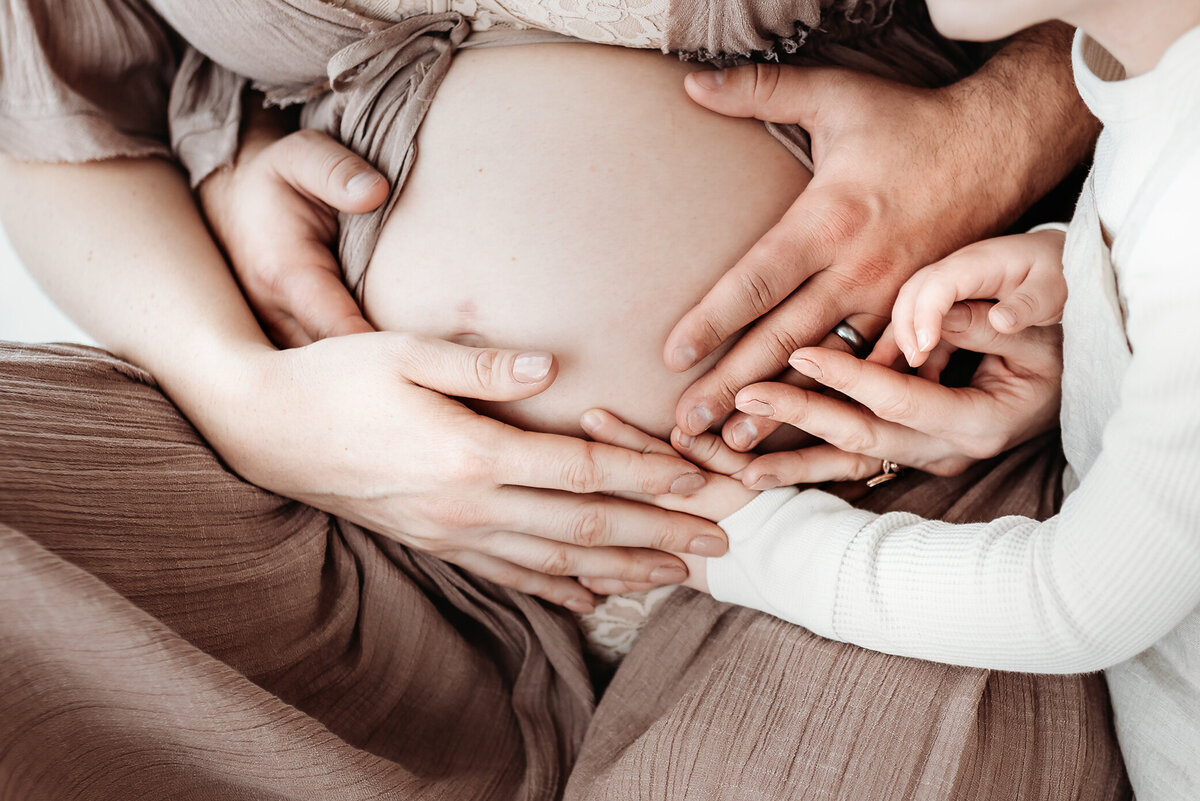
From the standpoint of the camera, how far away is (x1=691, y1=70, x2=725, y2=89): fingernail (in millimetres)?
781

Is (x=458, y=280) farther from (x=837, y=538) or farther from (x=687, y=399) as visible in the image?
(x=837, y=538)

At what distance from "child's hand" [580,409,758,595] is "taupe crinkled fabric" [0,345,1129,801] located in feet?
0.37

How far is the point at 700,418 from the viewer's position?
0.73m

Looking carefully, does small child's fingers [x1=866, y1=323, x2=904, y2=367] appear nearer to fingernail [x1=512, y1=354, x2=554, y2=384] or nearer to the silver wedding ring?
the silver wedding ring

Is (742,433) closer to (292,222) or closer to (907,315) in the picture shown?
(907,315)

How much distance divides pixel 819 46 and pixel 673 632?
2.15ft

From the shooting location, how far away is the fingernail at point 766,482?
0.76 m

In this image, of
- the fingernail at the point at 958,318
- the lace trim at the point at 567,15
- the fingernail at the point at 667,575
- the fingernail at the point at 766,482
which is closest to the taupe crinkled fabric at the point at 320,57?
the lace trim at the point at 567,15

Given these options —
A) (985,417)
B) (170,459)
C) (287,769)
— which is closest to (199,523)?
(170,459)

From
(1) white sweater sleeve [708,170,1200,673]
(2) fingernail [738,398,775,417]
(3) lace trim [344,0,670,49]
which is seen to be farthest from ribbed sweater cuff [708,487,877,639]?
(3) lace trim [344,0,670,49]

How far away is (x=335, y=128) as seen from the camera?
901mm

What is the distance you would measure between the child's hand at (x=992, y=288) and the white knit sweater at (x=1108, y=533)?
3cm

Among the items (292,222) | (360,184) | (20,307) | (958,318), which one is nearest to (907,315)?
(958,318)

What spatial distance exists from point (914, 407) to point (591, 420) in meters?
0.30
